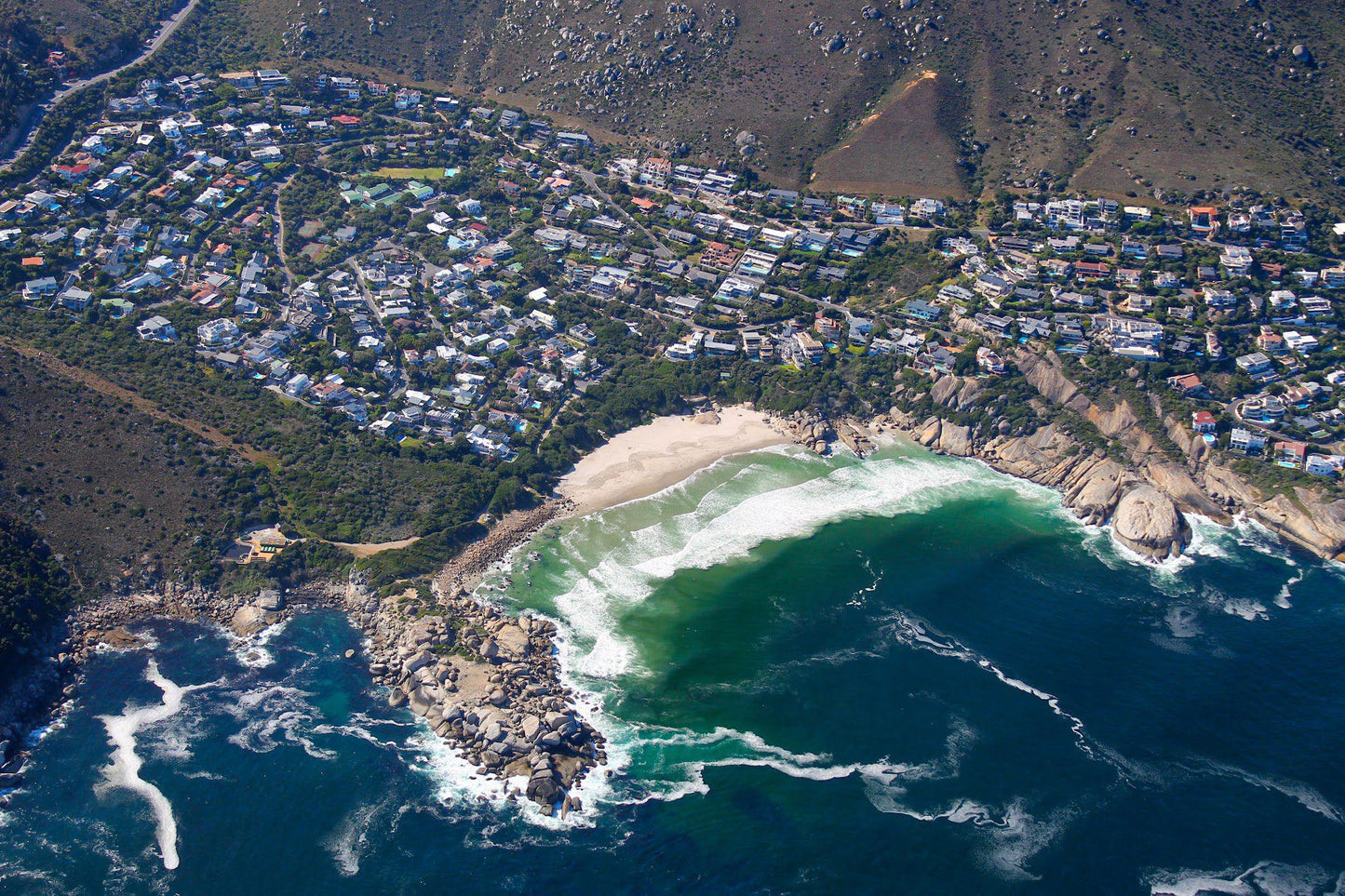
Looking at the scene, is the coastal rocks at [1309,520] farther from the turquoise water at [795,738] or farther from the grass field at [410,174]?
the grass field at [410,174]

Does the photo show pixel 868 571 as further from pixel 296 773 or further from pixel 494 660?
pixel 296 773

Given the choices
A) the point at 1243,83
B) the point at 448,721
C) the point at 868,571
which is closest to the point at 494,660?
the point at 448,721

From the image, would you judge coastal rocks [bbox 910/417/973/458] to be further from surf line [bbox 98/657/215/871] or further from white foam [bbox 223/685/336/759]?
surf line [bbox 98/657/215/871]


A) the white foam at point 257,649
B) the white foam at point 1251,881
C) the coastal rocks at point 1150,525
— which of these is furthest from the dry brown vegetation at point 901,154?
the white foam at point 257,649

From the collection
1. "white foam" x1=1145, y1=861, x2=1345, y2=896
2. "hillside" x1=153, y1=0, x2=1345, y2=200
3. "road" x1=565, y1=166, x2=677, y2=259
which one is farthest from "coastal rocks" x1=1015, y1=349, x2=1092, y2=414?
"white foam" x1=1145, y1=861, x2=1345, y2=896

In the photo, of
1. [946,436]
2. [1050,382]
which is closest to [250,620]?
[946,436]
